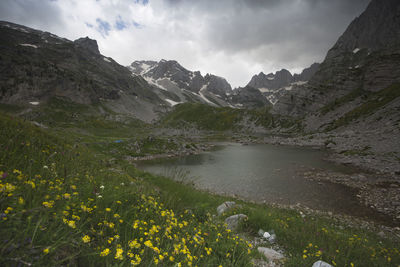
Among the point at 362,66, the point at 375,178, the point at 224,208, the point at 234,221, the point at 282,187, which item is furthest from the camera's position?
the point at 362,66

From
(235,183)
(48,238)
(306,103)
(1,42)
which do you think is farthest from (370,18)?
(1,42)

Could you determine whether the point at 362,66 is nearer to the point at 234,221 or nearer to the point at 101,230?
the point at 234,221

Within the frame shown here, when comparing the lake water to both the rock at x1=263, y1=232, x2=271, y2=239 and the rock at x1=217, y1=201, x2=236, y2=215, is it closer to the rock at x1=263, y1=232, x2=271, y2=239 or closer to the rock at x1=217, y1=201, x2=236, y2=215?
the rock at x1=217, y1=201, x2=236, y2=215

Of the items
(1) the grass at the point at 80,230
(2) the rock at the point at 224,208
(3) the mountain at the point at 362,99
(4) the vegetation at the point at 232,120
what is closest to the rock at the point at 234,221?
(2) the rock at the point at 224,208

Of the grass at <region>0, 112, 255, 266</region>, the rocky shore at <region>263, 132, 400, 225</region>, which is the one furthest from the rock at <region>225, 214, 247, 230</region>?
the rocky shore at <region>263, 132, 400, 225</region>

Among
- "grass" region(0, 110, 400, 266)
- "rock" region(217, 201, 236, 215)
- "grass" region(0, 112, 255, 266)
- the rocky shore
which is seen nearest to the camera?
"grass" region(0, 112, 255, 266)

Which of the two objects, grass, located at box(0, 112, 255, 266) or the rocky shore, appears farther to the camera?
the rocky shore

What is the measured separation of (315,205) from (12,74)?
192m

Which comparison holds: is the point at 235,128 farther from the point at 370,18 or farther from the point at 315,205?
the point at 370,18

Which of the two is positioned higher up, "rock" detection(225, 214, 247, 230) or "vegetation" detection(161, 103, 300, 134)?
"vegetation" detection(161, 103, 300, 134)

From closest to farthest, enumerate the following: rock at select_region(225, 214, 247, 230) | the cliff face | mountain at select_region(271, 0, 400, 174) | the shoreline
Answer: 1. rock at select_region(225, 214, 247, 230)
2. the shoreline
3. mountain at select_region(271, 0, 400, 174)
4. the cliff face

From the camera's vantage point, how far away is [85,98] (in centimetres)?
15850

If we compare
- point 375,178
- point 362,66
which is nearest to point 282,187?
point 375,178

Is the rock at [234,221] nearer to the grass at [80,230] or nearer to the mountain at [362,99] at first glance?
the grass at [80,230]
